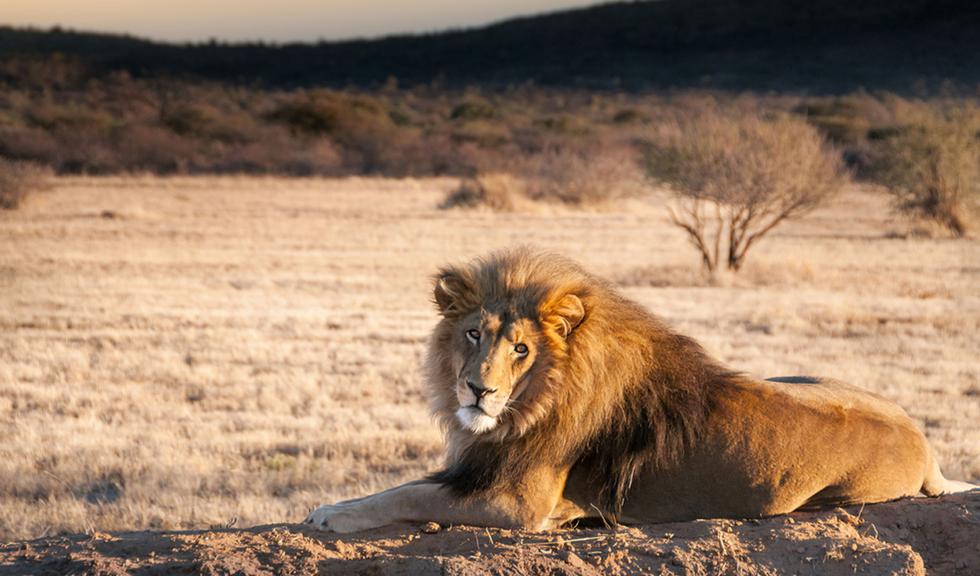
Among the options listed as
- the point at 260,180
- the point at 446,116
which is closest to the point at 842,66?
the point at 446,116

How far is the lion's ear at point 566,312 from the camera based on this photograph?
4.95m

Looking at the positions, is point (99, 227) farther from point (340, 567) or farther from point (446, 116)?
point (446, 116)

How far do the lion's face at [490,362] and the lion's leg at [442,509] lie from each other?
0.33 meters

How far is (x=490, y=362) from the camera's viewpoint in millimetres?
4727

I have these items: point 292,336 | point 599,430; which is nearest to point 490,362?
point 599,430

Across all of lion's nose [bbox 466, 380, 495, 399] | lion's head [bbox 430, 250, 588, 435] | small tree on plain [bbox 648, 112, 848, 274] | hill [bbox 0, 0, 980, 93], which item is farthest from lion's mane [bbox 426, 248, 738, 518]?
hill [bbox 0, 0, 980, 93]

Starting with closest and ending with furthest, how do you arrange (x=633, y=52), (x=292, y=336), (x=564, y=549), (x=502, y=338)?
(x=564, y=549), (x=502, y=338), (x=292, y=336), (x=633, y=52)

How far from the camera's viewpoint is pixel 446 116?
272 feet

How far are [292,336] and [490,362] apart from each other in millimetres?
10890

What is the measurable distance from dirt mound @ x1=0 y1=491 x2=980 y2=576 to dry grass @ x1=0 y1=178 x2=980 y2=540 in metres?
2.87

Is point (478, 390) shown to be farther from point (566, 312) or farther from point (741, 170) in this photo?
point (741, 170)

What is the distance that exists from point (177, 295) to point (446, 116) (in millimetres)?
65387

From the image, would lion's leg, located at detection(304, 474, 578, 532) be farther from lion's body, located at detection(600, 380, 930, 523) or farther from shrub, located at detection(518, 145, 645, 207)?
shrub, located at detection(518, 145, 645, 207)

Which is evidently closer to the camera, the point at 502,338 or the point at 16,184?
the point at 502,338
